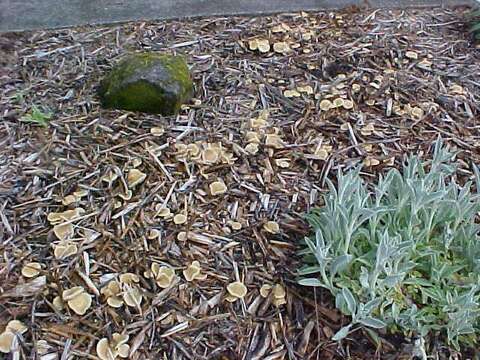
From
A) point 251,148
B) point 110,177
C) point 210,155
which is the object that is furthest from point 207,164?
point 110,177

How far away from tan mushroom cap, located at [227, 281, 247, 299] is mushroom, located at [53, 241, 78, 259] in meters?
0.45

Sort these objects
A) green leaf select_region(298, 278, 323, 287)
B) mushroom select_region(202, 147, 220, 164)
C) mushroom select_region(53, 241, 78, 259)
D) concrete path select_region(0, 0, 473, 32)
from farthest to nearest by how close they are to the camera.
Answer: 1. concrete path select_region(0, 0, 473, 32)
2. mushroom select_region(202, 147, 220, 164)
3. mushroom select_region(53, 241, 78, 259)
4. green leaf select_region(298, 278, 323, 287)

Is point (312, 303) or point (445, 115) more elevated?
point (445, 115)

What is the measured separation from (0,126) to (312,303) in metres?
1.25

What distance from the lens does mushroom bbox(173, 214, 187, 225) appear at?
188 cm

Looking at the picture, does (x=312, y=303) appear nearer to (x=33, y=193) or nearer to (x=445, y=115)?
(x=33, y=193)

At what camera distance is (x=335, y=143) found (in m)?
2.23

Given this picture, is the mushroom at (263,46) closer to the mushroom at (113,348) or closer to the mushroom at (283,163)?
the mushroom at (283,163)

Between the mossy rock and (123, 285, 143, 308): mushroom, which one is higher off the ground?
the mossy rock

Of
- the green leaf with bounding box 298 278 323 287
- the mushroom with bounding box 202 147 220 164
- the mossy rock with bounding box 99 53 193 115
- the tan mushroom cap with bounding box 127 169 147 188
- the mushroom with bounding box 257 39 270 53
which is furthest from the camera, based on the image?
the mushroom with bounding box 257 39 270 53

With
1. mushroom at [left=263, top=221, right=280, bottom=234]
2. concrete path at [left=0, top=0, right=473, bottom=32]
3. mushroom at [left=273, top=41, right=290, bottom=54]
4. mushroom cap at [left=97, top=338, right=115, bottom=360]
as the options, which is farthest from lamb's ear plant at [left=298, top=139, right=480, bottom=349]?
concrete path at [left=0, top=0, right=473, bottom=32]

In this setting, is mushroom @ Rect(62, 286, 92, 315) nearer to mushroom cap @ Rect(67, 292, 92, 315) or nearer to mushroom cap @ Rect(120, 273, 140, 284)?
mushroom cap @ Rect(67, 292, 92, 315)

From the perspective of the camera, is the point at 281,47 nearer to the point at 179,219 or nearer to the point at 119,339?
the point at 179,219

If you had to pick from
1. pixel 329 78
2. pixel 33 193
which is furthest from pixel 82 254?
pixel 329 78
